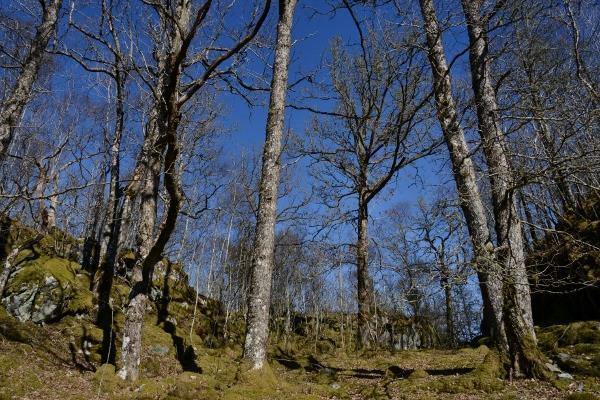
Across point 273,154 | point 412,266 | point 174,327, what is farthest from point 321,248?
point 412,266

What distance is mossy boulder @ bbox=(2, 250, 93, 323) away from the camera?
9.23 meters

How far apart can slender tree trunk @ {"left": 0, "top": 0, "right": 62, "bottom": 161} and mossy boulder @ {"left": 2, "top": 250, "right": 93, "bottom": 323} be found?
3.42 metres

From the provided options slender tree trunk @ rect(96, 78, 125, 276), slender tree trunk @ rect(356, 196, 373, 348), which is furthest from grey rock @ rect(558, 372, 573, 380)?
slender tree trunk @ rect(96, 78, 125, 276)

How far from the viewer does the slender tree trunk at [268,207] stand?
5.28 meters

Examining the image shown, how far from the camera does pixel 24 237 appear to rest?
11250 mm

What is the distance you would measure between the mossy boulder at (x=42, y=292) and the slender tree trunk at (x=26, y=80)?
342 centimetres

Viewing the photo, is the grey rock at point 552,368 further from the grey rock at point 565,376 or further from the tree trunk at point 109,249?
the tree trunk at point 109,249

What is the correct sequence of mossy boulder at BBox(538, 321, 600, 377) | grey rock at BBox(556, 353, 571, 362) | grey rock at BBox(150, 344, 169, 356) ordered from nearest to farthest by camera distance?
mossy boulder at BBox(538, 321, 600, 377), grey rock at BBox(556, 353, 571, 362), grey rock at BBox(150, 344, 169, 356)

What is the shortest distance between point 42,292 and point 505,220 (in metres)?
9.85

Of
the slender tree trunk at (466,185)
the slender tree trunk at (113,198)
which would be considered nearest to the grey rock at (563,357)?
the slender tree trunk at (466,185)

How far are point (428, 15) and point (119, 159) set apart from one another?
1024 centimetres

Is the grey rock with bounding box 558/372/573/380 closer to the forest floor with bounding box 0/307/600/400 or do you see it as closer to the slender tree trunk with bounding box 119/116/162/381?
the forest floor with bounding box 0/307/600/400

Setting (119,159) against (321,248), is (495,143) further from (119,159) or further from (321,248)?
(119,159)

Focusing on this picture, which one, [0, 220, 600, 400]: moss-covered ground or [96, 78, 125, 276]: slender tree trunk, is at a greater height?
A: [96, 78, 125, 276]: slender tree trunk
